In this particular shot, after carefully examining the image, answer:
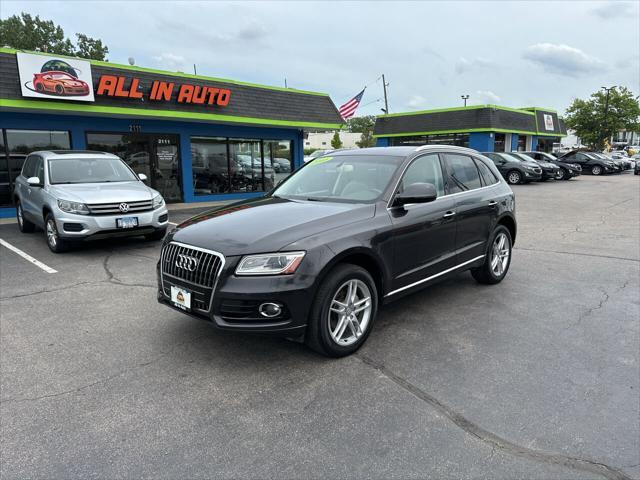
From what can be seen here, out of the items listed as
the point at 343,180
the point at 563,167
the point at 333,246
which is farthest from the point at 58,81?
→ the point at 563,167

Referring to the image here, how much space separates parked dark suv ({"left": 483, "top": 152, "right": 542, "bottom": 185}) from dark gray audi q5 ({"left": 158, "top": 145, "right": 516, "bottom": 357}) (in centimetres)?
2012

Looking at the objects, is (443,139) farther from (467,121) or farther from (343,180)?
(343,180)

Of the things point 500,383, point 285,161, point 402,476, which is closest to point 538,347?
point 500,383

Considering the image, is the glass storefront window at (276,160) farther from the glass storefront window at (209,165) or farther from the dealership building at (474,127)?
the dealership building at (474,127)

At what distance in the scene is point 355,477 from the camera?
243cm

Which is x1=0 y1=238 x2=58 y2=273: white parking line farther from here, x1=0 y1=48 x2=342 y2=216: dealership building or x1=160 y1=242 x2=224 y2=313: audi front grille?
x1=0 y1=48 x2=342 y2=216: dealership building

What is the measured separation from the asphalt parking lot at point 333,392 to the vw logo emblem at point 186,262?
759 millimetres

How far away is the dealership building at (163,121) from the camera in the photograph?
1139 centimetres

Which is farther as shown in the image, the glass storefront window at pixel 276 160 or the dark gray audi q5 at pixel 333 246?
the glass storefront window at pixel 276 160

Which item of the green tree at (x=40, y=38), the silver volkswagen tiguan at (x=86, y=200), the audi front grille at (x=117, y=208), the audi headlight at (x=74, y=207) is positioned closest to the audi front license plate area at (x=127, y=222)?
the silver volkswagen tiguan at (x=86, y=200)

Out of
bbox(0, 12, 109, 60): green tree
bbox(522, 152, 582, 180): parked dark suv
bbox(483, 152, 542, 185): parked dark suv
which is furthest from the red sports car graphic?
bbox(0, 12, 109, 60): green tree

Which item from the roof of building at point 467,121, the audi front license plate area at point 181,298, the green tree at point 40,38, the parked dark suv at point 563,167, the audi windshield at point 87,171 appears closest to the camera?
the audi front license plate area at point 181,298

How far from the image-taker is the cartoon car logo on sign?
11.1 metres

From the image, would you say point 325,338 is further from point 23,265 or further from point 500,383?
point 23,265
